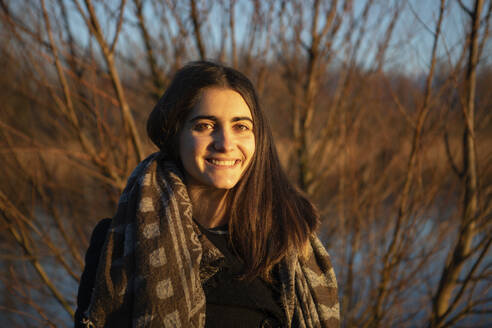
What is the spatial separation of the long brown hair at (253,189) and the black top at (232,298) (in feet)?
0.16

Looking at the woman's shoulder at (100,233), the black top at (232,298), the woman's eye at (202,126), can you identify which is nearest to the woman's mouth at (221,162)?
the woman's eye at (202,126)

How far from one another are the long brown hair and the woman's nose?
0.14 metres

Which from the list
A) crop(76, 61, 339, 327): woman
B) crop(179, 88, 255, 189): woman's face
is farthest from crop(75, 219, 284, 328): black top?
crop(179, 88, 255, 189): woman's face

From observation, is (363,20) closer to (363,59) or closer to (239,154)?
(363,59)

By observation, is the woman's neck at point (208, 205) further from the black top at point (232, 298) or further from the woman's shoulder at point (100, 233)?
the woman's shoulder at point (100, 233)

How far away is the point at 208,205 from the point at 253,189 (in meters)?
0.20

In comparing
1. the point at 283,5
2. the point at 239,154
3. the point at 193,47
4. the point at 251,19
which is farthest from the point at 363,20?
the point at 239,154

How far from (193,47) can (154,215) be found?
142 cm

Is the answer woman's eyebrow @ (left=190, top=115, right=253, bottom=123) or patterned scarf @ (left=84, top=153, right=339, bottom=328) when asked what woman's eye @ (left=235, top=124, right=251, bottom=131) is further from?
patterned scarf @ (left=84, top=153, right=339, bottom=328)

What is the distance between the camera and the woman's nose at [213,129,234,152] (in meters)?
1.32

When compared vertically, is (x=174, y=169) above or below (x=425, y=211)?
above

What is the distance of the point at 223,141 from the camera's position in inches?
51.9

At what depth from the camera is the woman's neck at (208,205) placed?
150 cm

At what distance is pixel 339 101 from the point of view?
2.45 meters
